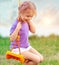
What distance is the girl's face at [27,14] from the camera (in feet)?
11.3

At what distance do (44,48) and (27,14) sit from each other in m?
2.31

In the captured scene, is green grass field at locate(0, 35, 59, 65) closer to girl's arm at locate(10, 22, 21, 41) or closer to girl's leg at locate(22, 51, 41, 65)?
girl's leg at locate(22, 51, 41, 65)

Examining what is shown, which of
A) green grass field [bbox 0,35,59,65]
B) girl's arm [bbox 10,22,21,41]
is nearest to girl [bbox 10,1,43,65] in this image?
girl's arm [bbox 10,22,21,41]

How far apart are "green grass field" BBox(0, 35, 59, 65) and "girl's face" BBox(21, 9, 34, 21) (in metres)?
1.26

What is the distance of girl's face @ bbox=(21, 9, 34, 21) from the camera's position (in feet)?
11.3

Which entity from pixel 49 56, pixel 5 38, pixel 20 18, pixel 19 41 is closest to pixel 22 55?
pixel 19 41

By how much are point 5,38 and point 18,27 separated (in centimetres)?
308

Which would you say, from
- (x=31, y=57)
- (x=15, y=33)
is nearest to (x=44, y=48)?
(x=31, y=57)

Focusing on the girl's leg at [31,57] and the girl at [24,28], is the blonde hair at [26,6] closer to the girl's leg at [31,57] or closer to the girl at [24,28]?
the girl at [24,28]

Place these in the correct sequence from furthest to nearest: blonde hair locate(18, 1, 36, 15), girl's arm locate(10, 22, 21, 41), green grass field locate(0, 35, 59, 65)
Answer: green grass field locate(0, 35, 59, 65) < blonde hair locate(18, 1, 36, 15) < girl's arm locate(10, 22, 21, 41)

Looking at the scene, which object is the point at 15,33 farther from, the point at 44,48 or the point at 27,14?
the point at 44,48

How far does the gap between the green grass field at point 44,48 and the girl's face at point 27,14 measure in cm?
126

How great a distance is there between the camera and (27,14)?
3.47m

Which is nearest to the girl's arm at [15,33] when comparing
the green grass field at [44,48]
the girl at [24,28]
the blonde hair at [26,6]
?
the girl at [24,28]
